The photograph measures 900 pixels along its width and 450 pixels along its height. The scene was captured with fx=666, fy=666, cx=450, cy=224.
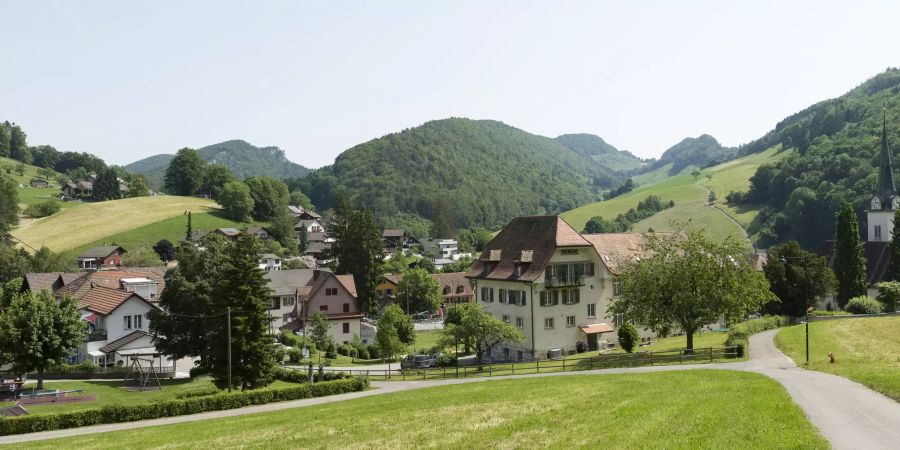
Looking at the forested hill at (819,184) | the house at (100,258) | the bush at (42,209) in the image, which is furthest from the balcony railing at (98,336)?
the forested hill at (819,184)

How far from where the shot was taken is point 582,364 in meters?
48.4

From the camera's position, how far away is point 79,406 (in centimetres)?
4222

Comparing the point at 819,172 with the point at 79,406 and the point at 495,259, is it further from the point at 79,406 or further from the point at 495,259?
the point at 79,406

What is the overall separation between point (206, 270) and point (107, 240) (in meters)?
98.2

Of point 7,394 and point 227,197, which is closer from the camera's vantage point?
point 7,394

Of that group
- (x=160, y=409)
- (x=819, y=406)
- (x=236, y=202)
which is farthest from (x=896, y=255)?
(x=236, y=202)

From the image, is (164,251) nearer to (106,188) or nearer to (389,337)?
(106,188)

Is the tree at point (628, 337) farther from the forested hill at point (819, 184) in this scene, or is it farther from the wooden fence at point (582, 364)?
Result: the forested hill at point (819, 184)

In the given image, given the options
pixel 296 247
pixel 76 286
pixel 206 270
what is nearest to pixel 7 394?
pixel 206 270

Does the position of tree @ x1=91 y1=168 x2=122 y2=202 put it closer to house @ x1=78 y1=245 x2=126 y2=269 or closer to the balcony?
house @ x1=78 y1=245 x2=126 y2=269

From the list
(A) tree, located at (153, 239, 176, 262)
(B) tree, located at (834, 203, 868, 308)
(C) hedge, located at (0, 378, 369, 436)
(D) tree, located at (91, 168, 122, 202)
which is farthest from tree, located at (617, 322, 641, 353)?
(D) tree, located at (91, 168, 122, 202)

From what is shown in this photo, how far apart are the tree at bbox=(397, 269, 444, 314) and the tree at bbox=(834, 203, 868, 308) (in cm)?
5768

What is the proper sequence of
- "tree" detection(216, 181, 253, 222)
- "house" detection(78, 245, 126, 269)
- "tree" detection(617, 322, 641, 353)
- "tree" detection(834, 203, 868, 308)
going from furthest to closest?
"tree" detection(216, 181, 253, 222) < "house" detection(78, 245, 126, 269) < "tree" detection(834, 203, 868, 308) < "tree" detection(617, 322, 641, 353)

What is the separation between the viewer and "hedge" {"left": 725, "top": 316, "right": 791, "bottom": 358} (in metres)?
47.1
